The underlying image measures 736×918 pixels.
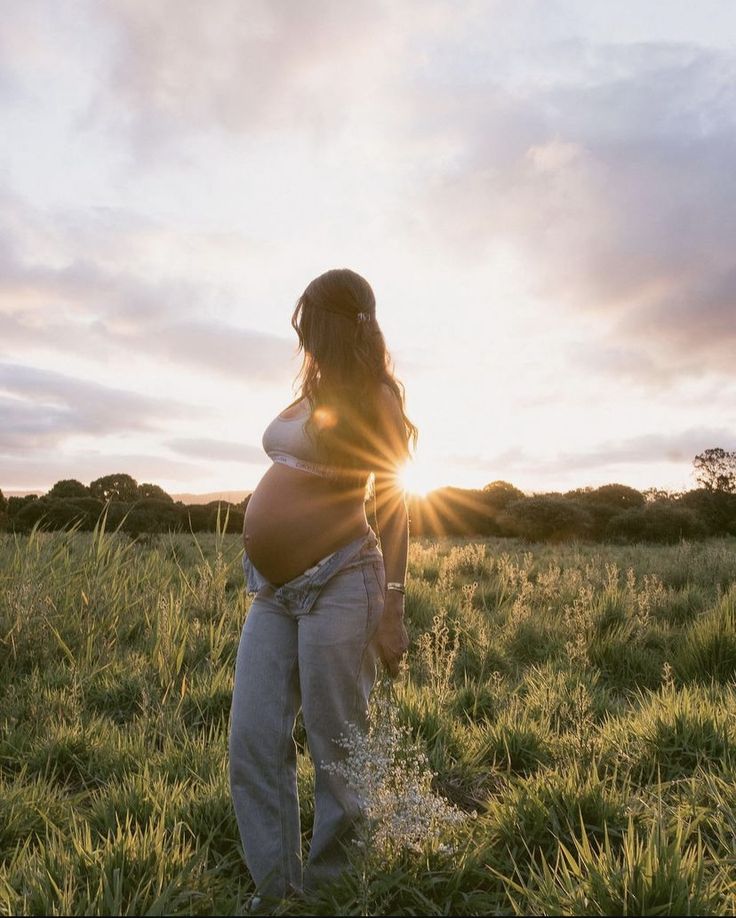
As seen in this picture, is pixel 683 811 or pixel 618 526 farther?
pixel 618 526

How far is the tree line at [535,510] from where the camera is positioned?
2009cm

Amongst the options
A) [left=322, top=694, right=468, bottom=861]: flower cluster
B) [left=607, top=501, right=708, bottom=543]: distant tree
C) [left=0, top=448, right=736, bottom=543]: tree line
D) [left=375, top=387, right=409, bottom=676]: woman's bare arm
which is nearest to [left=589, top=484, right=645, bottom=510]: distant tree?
[left=0, top=448, right=736, bottom=543]: tree line

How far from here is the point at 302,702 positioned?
2740mm

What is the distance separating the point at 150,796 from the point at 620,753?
88.7 inches

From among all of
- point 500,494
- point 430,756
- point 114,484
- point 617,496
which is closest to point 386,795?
point 430,756

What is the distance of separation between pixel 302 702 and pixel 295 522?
2.14 feet

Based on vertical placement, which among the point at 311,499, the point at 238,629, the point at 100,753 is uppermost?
the point at 311,499

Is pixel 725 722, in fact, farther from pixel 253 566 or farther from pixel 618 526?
pixel 618 526

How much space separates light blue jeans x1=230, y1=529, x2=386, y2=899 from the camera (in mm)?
2672

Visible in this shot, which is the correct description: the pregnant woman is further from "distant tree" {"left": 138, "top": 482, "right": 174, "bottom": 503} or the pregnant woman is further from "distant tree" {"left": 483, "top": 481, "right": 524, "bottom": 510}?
"distant tree" {"left": 483, "top": 481, "right": 524, "bottom": 510}

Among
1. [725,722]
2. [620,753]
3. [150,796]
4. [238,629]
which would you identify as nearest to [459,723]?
[620,753]

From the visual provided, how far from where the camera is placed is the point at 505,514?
24.7m

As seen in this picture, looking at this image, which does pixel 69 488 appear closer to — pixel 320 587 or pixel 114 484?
pixel 114 484

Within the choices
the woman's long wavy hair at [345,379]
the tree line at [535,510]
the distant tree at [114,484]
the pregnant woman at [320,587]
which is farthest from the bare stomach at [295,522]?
the distant tree at [114,484]
